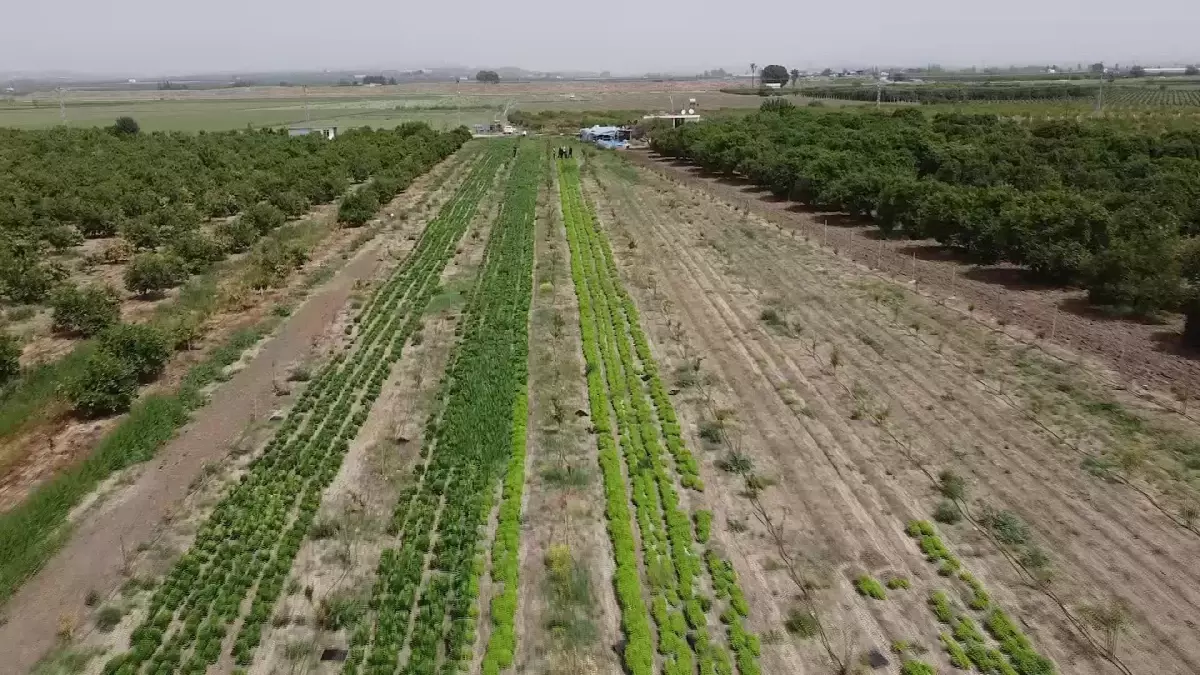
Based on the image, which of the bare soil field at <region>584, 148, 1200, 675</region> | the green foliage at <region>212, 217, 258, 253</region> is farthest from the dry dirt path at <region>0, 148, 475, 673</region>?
the green foliage at <region>212, 217, 258, 253</region>

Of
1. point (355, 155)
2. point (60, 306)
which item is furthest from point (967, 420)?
point (355, 155)

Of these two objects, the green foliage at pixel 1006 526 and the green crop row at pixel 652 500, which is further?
the green foliage at pixel 1006 526

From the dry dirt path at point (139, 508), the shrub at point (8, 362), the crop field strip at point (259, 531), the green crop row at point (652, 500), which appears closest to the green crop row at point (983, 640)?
the green crop row at point (652, 500)

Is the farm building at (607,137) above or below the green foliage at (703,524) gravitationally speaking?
above

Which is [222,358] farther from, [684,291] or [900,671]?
[900,671]

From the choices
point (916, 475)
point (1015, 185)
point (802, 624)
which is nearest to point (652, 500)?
point (802, 624)

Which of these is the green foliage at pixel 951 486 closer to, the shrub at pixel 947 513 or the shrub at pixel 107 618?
the shrub at pixel 947 513

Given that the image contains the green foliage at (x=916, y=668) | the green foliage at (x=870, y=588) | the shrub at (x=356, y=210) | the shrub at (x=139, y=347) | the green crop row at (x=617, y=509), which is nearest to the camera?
the green foliage at (x=916, y=668)

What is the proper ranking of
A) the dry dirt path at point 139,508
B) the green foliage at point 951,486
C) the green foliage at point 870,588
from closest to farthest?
the dry dirt path at point 139,508 → the green foliage at point 870,588 → the green foliage at point 951,486
